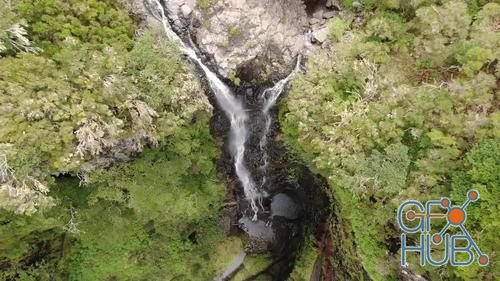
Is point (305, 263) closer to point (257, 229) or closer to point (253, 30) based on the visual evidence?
point (257, 229)

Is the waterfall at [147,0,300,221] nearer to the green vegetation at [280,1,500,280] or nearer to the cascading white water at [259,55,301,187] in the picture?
the cascading white water at [259,55,301,187]

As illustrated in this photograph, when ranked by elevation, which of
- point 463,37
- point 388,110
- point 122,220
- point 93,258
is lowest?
point 93,258

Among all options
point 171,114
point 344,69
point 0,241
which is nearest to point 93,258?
point 0,241

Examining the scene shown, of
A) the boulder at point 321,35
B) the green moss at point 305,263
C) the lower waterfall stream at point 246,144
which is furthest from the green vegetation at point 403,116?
the green moss at point 305,263

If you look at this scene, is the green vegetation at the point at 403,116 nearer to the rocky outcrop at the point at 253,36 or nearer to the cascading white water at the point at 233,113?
the rocky outcrop at the point at 253,36

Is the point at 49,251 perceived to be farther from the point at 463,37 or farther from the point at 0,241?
the point at 463,37

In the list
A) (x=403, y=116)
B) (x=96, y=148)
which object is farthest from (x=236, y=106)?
(x=403, y=116)

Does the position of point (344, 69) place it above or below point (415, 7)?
below
